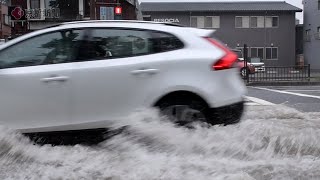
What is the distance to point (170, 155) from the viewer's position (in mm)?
5105

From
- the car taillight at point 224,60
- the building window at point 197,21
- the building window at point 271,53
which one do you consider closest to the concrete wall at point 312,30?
the building window at point 271,53

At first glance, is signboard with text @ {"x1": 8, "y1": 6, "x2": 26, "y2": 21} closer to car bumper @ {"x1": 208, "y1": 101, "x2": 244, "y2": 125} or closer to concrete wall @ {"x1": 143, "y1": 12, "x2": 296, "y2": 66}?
car bumper @ {"x1": 208, "y1": 101, "x2": 244, "y2": 125}

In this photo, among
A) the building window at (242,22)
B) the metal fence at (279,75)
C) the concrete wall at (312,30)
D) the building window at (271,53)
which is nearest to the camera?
the metal fence at (279,75)

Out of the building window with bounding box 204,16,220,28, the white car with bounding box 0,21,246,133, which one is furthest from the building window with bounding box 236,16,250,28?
the white car with bounding box 0,21,246,133

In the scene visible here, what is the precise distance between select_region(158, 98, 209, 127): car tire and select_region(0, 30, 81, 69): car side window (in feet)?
3.94

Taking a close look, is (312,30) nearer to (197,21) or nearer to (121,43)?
(197,21)

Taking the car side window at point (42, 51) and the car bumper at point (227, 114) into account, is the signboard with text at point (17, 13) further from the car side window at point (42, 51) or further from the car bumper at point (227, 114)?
the car bumper at point (227, 114)

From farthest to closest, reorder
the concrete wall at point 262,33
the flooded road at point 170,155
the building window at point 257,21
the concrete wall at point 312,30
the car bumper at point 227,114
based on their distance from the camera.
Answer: the building window at point 257,21 < the concrete wall at point 262,33 < the concrete wall at point 312,30 < the car bumper at point 227,114 < the flooded road at point 170,155

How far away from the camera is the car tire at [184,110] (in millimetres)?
5594

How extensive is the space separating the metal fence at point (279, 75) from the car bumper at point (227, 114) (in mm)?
18340

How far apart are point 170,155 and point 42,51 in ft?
6.24

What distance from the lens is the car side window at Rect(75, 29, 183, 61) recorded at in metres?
5.74

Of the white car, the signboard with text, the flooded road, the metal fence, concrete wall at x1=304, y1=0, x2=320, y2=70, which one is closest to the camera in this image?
the flooded road

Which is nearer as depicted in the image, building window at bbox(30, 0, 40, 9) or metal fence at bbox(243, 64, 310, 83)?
metal fence at bbox(243, 64, 310, 83)
